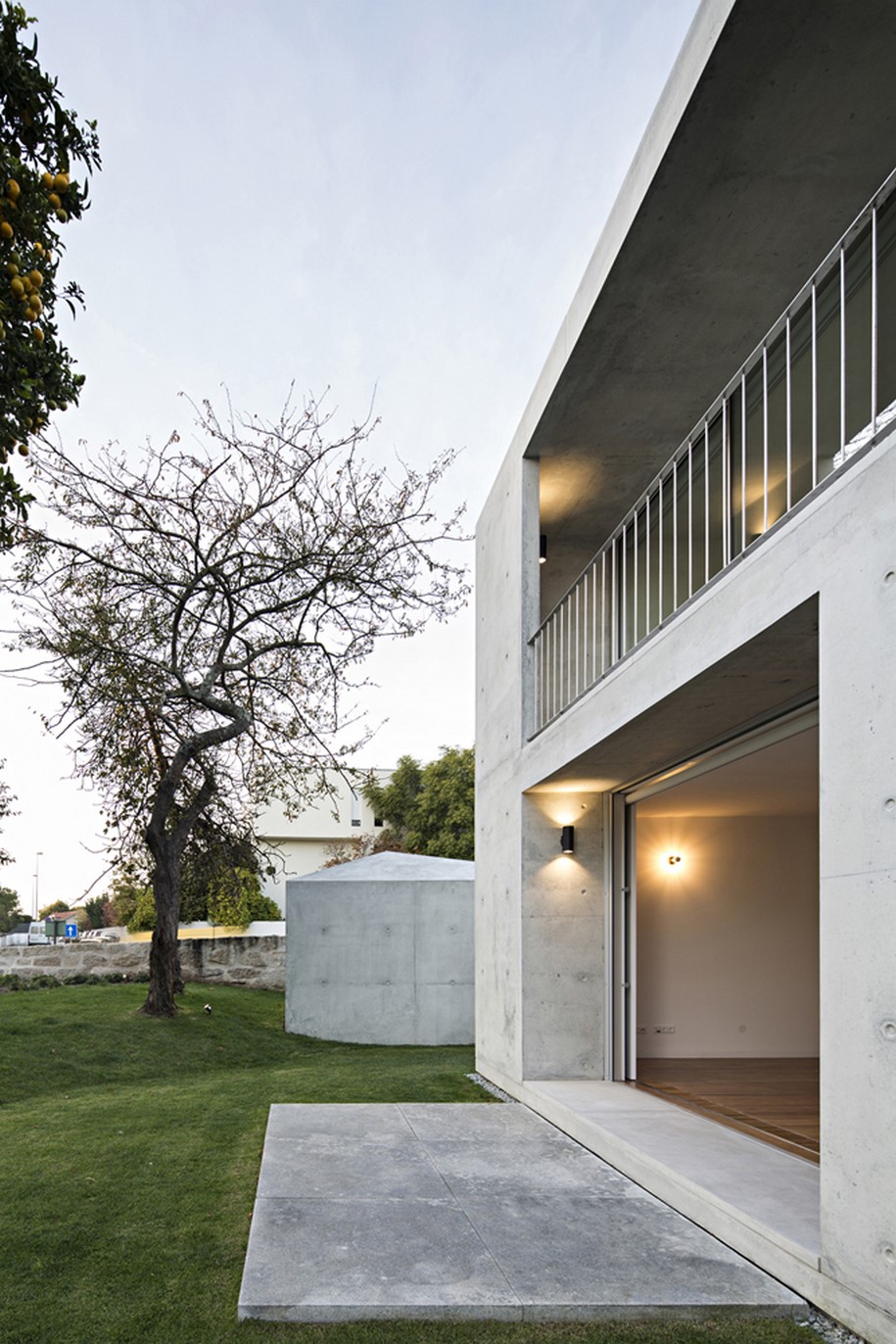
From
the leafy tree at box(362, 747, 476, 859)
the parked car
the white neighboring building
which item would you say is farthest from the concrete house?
the white neighboring building

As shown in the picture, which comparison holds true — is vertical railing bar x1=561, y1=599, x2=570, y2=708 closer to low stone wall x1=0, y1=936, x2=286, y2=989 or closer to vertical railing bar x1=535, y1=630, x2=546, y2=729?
vertical railing bar x1=535, y1=630, x2=546, y2=729

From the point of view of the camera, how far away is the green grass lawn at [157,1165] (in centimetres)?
331

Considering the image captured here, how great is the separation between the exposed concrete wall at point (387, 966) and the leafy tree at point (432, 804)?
42.4ft

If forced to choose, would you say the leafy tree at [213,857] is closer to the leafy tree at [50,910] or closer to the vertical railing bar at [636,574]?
the vertical railing bar at [636,574]

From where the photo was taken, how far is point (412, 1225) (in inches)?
170

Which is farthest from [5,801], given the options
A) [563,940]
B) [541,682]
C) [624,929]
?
[624,929]

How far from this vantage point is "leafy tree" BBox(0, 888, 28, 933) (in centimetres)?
4356

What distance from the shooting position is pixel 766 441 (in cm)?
414

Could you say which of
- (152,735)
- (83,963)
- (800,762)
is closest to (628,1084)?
(800,762)

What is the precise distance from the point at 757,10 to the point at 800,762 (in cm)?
418

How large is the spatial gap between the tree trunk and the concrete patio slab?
5883 millimetres

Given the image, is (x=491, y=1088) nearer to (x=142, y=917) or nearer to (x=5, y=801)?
(x=5, y=801)

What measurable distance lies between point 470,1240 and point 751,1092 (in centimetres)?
378

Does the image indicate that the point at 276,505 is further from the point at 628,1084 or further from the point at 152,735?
the point at 628,1084
